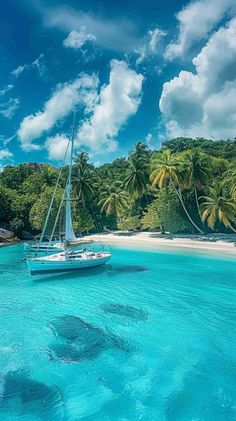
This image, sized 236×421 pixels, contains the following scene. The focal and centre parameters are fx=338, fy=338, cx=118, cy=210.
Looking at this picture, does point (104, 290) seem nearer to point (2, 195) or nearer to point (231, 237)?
point (231, 237)

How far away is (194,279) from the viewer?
→ 89.0 feet

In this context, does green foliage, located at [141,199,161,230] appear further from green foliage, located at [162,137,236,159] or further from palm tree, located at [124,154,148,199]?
green foliage, located at [162,137,236,159]

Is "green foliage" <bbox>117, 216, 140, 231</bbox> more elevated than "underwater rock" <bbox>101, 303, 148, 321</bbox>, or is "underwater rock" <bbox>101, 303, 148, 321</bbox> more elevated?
"green foliage" <bbox>117, 216, 140, 231</bbox>

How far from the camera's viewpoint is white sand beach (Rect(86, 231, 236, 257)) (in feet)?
138

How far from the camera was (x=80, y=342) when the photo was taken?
48.5 ft

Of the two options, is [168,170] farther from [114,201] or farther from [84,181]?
[84,181]

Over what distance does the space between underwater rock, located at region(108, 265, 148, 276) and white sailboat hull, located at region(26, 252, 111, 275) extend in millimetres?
1788

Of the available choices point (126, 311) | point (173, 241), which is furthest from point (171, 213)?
point (126, 311)

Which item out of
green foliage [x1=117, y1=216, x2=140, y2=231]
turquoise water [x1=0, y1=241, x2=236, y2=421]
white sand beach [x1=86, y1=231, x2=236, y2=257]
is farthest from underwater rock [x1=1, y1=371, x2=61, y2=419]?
green foliage [x1=117, y1=216, x2=140, y2=231]

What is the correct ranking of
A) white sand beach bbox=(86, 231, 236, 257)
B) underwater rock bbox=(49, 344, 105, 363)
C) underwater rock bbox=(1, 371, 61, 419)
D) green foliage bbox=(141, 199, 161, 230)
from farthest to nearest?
green foliage bbox=(141, 199, 161, 230)
white sand beach bbox=(86, 231, 236, 257)
underwater rock bbox=(49, 344, 105, 363)
underwater rock bbox=(1, 371, 61, 419)

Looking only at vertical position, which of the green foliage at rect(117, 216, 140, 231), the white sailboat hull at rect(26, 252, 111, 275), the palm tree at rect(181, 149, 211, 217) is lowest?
the white sailboat hull at rect(26, 252, 111, 275)

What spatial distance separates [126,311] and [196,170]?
3313cm

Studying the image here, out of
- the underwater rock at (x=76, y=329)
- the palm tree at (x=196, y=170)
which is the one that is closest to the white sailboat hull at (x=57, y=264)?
the underwater rock at (x=76, y=329)

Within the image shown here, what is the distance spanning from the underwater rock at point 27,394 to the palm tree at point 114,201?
4475 cm
